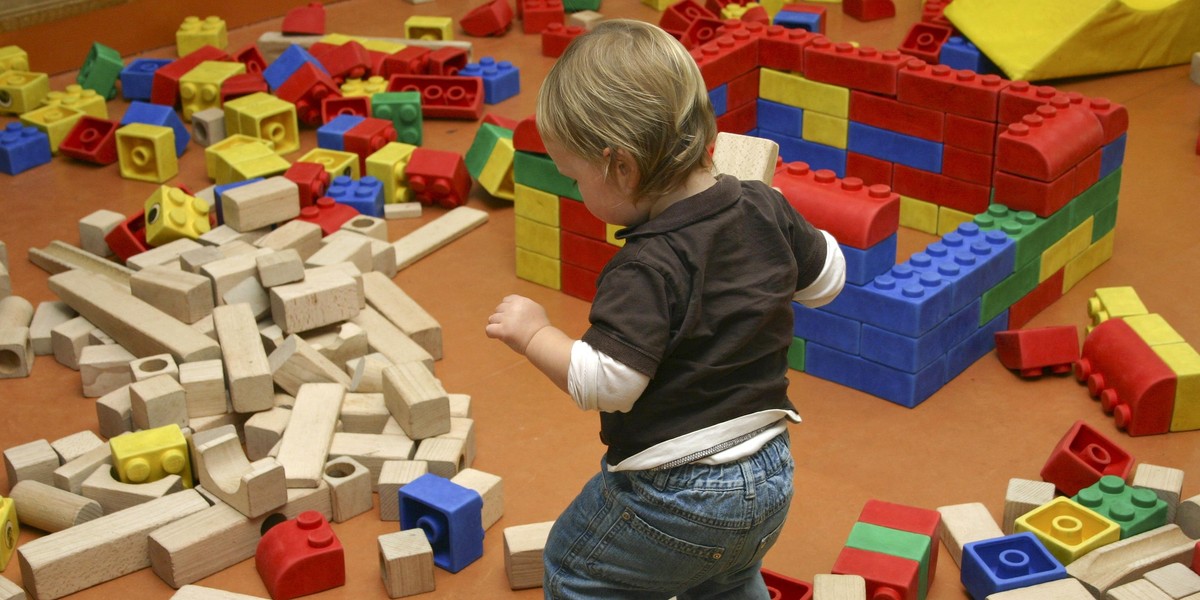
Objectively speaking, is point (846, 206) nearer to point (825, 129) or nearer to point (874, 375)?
point (874, 375)

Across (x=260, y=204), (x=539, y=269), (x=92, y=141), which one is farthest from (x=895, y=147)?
(x=92, y=141)

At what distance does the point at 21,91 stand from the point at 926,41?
3.65m

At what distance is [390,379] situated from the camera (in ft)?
9.93

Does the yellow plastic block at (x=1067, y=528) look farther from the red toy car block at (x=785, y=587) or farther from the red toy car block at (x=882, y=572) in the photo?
the red toy car block at (x=785, y=587)

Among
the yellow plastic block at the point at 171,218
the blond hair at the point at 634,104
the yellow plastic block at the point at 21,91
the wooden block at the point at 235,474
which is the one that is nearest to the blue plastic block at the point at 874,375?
the wooden block at the point at 235,474

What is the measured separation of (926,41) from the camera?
212 inches

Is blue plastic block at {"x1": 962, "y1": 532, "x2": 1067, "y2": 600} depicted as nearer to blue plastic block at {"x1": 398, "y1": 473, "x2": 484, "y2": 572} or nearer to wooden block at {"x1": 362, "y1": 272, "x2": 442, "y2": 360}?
blue plastic block at {"x1": 398, "y1": 473, "x2": 484, "y2": 572}

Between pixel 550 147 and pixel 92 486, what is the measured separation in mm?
1574

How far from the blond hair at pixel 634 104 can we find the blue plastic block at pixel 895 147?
2.41m

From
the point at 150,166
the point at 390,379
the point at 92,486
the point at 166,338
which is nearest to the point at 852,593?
the point at 390,379

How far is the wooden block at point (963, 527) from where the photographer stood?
262cm

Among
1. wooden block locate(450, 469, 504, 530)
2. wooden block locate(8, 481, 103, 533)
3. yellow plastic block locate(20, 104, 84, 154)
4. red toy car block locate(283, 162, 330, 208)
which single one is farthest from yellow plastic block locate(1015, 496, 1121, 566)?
yellow plastic block locate(20, 104, 84, 154)

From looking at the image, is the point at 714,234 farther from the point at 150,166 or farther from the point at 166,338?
the point at 150,166

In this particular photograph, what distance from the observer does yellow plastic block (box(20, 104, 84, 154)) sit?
4.83 meters
